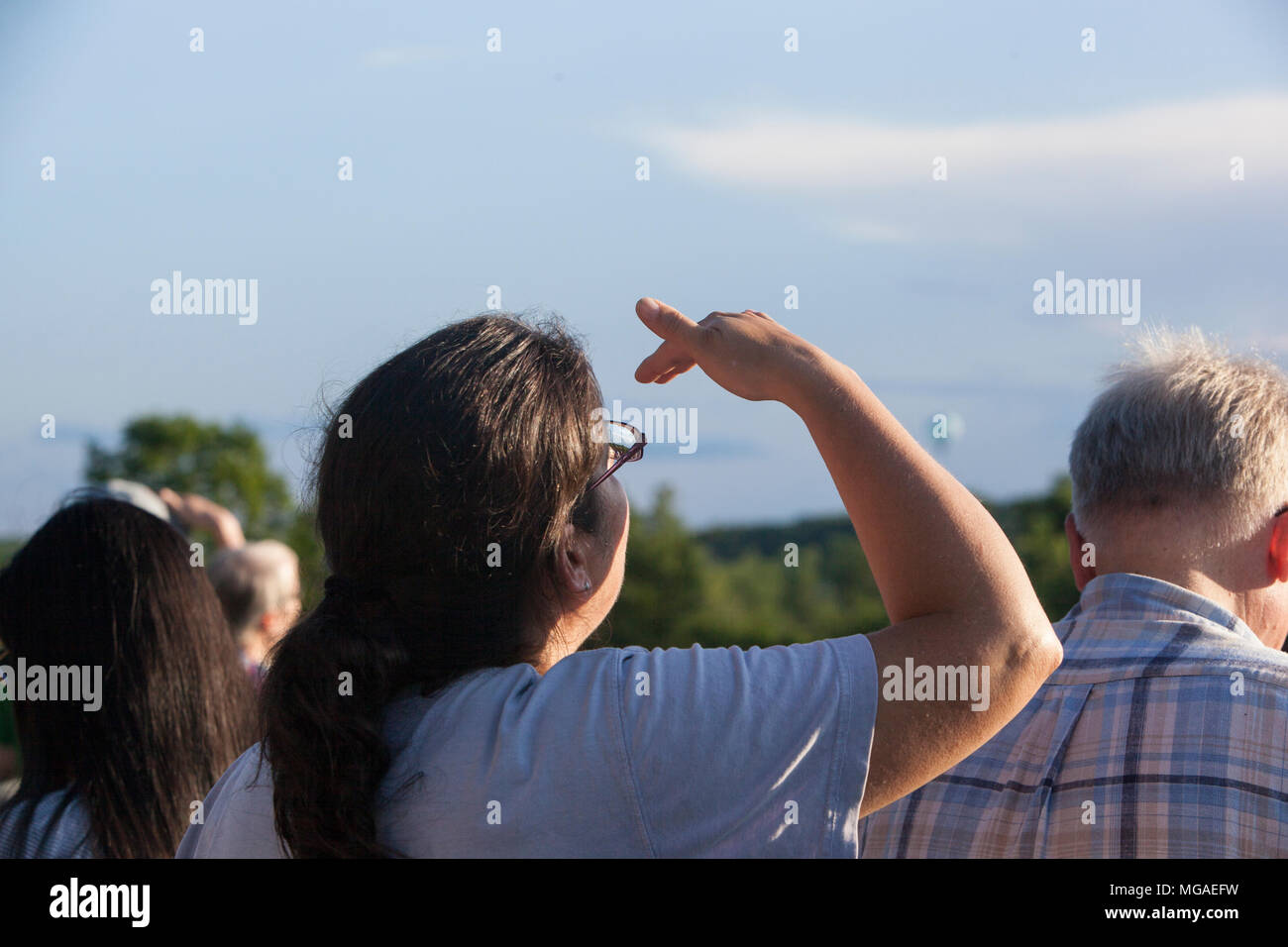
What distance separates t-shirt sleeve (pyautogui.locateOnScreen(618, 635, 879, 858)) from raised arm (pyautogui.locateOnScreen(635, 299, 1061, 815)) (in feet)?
0.18

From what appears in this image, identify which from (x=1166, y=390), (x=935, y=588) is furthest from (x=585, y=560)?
(x=1166, y=390)

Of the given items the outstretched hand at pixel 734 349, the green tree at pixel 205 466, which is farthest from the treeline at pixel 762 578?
the outstretched hand at pixel 734 349

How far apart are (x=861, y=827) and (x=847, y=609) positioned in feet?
44.9

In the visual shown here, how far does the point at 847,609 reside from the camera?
1600cm

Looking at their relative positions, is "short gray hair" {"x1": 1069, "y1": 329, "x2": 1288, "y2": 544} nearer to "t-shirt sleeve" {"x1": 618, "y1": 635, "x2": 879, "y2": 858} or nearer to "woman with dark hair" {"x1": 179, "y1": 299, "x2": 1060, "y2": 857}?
"woman with dark hair" {"x1": 179, "y1": 299, "x2": 1060, "y2": 857}

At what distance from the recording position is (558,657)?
1732 millimetres

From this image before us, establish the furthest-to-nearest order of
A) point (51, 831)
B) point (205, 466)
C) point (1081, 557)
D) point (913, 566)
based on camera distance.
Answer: point (205, 466), point (1081, 557), point (51, 831), point (913, 566)

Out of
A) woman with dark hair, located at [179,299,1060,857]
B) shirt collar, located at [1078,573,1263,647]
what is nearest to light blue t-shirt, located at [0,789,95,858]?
woman with dark hair, located at [179,299,1060,857]

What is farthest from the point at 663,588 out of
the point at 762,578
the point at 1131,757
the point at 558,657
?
the point at 558,657

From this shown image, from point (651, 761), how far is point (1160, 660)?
1413 mm

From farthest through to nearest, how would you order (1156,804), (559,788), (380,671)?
1. (1156,804)
2. (380,671)
3. (559,788)

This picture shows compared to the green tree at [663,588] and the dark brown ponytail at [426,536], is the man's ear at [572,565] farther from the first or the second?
the green tree at [663,588]

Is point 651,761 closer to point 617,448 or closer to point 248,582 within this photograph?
point 617,448

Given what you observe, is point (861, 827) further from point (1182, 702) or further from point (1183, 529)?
point (1183, 529)
